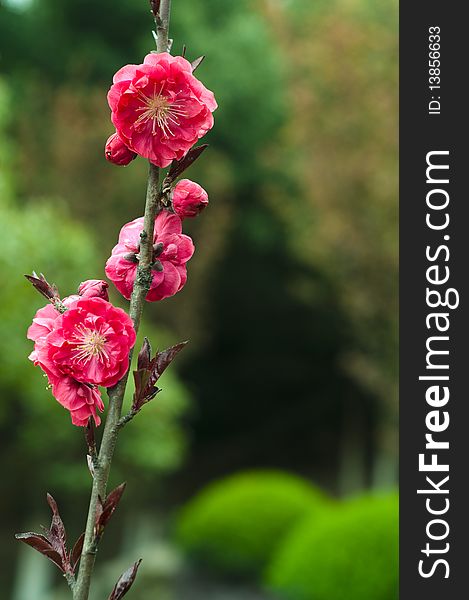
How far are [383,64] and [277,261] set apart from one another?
3214 mm

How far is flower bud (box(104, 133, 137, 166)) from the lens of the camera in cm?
110

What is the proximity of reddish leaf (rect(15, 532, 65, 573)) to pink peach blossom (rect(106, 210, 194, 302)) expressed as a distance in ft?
1.02

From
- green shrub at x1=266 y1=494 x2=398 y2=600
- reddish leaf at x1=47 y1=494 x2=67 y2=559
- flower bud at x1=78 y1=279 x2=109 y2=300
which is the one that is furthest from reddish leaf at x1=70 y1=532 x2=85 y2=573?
green shrub at x1=266 y1=494 x2=398 y2=600

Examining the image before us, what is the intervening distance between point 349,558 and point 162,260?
444 cm

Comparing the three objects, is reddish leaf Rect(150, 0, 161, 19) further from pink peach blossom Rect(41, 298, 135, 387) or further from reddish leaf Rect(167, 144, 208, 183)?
pink peach blossom Rect(41, 298, 135, 387)

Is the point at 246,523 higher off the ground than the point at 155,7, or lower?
higher

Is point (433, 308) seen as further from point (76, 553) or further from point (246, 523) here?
point (246, 523)

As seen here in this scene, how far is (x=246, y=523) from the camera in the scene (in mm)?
7125

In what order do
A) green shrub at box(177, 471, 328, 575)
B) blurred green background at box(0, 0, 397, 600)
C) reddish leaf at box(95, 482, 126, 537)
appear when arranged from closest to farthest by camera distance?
reddish leaf at box(95, 482, 126, 537), blurred green background at box(0, 0, 397, 600), green shrub at box(177, 471, 328, 575)

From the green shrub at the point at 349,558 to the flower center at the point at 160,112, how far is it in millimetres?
4353

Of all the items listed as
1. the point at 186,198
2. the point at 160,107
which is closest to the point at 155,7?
the point at 160,107

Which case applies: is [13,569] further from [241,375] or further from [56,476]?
[241,375]

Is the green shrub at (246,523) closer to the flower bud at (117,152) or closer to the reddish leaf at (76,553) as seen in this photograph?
the reddish leaf at (76,553)

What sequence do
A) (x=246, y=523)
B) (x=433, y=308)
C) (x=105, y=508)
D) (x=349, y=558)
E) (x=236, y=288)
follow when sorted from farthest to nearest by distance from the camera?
→ 1. (x=236, y=288)
2. (x=246, y=523)
3. (x=349, y=558)
4. (x=433, y=308)
5. (x=105, y=508)
